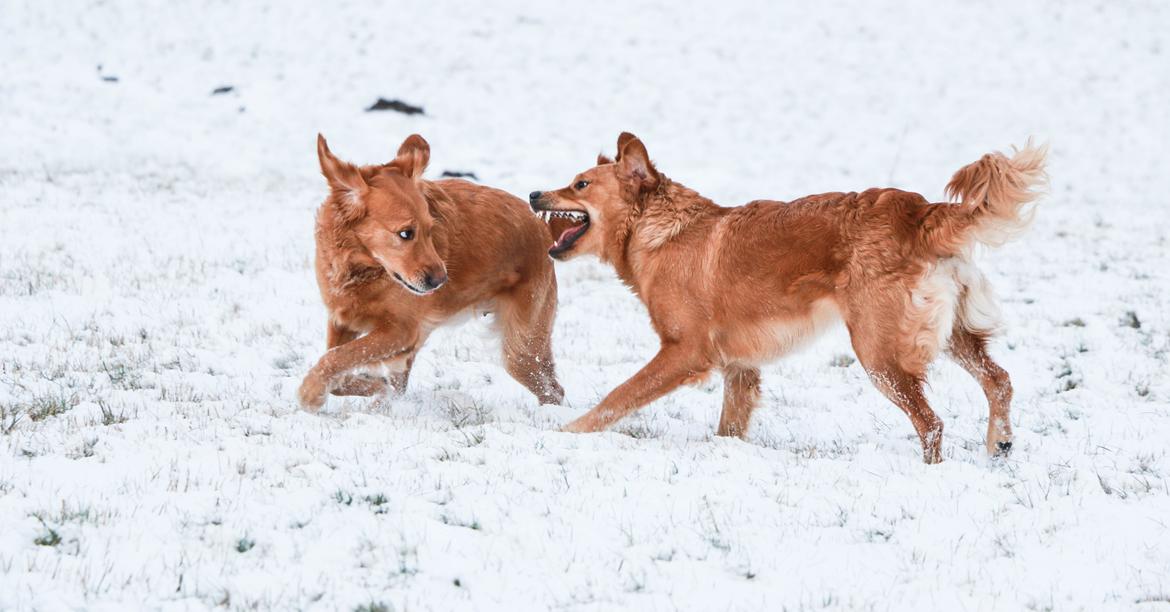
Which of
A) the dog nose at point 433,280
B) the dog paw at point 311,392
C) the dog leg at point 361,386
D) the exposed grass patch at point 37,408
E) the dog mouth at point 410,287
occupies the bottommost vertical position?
the exposed grass patch at point 37,408

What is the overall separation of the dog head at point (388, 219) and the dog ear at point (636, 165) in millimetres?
1298

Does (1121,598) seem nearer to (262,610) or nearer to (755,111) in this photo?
(262,610)

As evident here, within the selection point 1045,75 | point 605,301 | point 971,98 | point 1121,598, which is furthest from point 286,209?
point 1045,75

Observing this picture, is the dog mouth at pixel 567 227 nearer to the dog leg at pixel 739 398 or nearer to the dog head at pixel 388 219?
the dog head at pixel 388 219

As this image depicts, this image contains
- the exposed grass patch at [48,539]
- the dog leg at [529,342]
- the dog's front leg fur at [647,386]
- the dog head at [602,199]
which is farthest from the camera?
the dog leg at [529,342]

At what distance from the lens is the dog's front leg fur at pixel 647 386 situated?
230 inches

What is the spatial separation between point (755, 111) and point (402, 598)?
21.3 meters

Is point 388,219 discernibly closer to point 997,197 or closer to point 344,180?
point 344,180

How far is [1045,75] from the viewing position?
982 inches

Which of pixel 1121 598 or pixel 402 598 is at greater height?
pixel 1121 598

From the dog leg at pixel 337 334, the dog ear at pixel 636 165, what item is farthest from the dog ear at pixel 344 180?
the dog ear at pixel 636 165

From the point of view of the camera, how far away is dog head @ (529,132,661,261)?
20.8 ft

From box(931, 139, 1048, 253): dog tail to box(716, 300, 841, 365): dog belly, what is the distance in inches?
32.2

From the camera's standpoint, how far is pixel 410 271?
5812 millimetres
